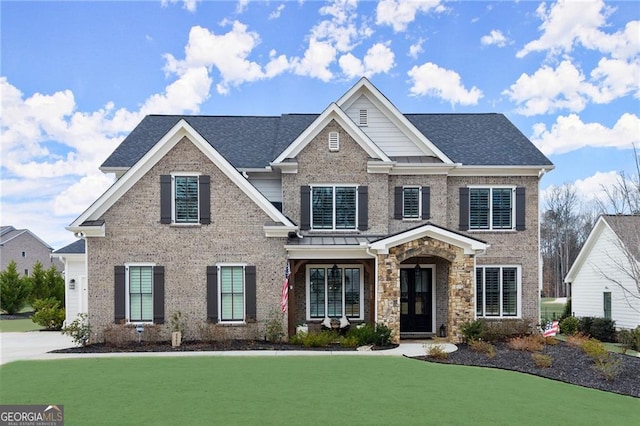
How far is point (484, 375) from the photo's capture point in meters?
12.6

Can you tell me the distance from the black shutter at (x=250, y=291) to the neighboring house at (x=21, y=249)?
42524mm

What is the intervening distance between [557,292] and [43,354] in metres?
56.2

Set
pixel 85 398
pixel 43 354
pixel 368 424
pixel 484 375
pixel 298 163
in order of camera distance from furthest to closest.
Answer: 1. pixel 298 163
2. pixel 43 354
3. pixel 484 375
4. pixel 85 398
5. pixel 368 424

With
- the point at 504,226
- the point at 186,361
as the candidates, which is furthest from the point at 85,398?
the point at 504,226

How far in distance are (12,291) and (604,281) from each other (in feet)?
115

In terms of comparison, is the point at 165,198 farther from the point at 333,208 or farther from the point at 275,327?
the point at 333,208

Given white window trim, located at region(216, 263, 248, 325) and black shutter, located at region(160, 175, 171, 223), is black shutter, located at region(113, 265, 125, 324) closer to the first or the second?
→ black shutter, located at region(160, 175, 171, 223)

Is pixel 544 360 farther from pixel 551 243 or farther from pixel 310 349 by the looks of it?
pixel 551 243

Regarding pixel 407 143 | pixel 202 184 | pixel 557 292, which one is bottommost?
pixel 557 292

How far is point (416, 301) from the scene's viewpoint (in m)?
20.4

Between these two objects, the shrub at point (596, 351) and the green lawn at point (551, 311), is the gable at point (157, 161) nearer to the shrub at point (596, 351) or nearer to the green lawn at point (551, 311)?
the shrub at point (596, 351)

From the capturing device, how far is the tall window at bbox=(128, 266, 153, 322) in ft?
58.9

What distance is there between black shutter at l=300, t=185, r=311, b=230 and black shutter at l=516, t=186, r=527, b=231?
8.20 m

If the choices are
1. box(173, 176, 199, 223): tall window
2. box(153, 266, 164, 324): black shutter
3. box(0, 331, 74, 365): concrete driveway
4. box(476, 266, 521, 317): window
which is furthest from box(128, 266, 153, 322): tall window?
box(476, 266, 521, 317): window
